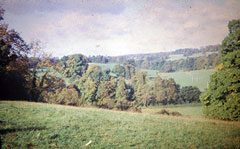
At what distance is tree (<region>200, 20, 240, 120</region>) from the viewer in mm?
10953

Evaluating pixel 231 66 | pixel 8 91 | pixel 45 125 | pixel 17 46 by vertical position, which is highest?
pixel 17 46

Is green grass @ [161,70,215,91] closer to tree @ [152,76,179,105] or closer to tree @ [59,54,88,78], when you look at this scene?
tree @ [152,76,179,105]

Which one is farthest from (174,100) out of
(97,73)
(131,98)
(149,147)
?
(149,147)

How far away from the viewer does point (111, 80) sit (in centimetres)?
2553

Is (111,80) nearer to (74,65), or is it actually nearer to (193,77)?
(74,65)

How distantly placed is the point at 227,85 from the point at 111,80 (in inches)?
669

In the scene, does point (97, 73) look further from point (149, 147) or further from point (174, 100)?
point (149, 147)

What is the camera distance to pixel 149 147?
209 inches

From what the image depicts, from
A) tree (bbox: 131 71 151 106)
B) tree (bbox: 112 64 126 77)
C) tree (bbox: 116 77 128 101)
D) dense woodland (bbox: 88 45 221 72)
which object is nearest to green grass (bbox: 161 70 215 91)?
dense woodland (bbox: 88 45 221 72)

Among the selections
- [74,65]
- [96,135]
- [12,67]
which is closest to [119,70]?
[74,65]

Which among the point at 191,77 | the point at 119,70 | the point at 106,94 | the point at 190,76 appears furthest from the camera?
the point at 119,70

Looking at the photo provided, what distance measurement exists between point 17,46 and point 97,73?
12627 mm

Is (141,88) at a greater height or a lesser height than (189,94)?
greater

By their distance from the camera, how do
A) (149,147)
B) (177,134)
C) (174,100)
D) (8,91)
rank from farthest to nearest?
(174,100)
(8,91)
(177,134)
(149,147)
